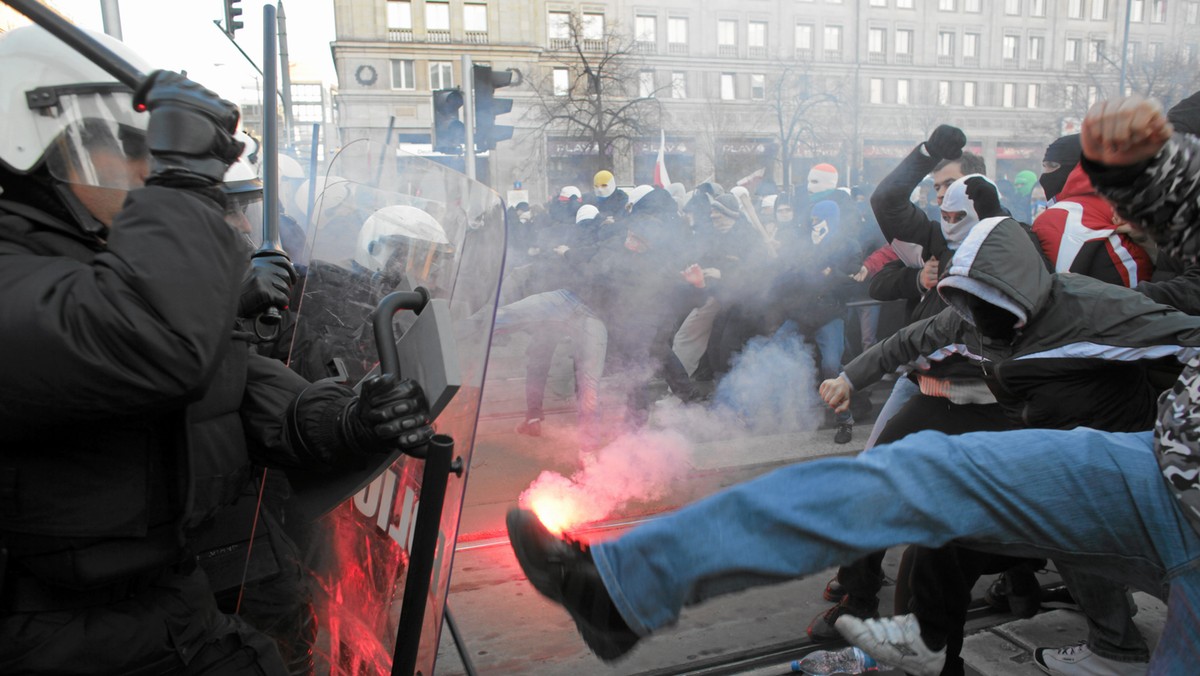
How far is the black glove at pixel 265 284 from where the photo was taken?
2043 millimetres

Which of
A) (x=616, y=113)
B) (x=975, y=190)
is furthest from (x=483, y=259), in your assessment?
(x=616, y=113)

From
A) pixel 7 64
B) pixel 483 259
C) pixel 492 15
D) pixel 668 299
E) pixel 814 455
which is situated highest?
pixel 492 15

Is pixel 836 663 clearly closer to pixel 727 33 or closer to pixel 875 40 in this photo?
pixel 875 40

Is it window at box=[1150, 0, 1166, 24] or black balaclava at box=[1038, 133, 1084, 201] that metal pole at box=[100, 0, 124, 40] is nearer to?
black balaclava at box=[1038, 133, 1084, 201]

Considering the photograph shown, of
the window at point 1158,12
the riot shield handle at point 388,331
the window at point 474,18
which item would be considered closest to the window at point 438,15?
the window at point 474,18

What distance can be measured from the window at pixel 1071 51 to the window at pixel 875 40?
201cm

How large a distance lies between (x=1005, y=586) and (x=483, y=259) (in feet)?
8.36

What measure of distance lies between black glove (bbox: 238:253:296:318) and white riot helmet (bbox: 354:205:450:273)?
1.43 feet

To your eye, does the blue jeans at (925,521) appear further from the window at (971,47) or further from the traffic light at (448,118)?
the window at (971,47)

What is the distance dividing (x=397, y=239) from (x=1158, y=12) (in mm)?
9275

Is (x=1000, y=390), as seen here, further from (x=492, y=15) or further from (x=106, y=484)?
(x=492, y=15)

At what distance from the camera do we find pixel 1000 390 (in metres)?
2.44

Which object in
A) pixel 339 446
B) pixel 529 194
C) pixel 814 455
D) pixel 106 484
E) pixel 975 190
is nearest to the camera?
pixel 106 484

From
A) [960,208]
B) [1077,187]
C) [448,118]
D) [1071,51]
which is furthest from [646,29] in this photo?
[1077,187]
